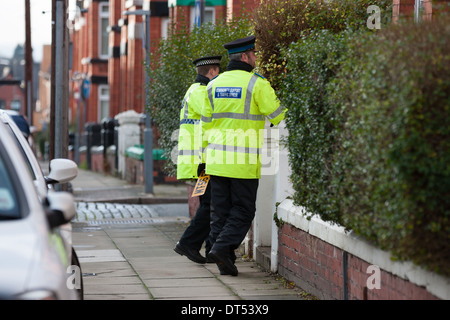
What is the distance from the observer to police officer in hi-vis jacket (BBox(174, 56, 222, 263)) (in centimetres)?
869

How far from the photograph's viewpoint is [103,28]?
39.8 meters

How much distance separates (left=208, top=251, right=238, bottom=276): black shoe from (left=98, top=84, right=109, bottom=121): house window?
33168 mm

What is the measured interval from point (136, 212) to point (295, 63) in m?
8.45

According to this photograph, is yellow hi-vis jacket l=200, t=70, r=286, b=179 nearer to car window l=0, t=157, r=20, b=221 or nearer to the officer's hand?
the officer's hand

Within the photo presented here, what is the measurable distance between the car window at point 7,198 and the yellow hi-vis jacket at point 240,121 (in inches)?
133

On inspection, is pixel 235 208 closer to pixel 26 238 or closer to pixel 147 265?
pixel 147 265

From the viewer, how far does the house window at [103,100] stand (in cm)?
4041

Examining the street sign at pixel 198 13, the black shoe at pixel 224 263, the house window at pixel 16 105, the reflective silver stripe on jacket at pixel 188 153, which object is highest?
the street sign at pixel 198 13

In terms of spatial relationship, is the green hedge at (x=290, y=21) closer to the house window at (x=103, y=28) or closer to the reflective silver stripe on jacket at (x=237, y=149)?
the reflective silver stripe on jacket at (x=237, y=149)

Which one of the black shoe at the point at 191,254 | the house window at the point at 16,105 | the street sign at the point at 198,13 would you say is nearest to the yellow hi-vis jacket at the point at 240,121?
the black shoe at the point at 191,254

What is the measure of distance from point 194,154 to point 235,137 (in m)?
1.39

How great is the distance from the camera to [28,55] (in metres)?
35.6
